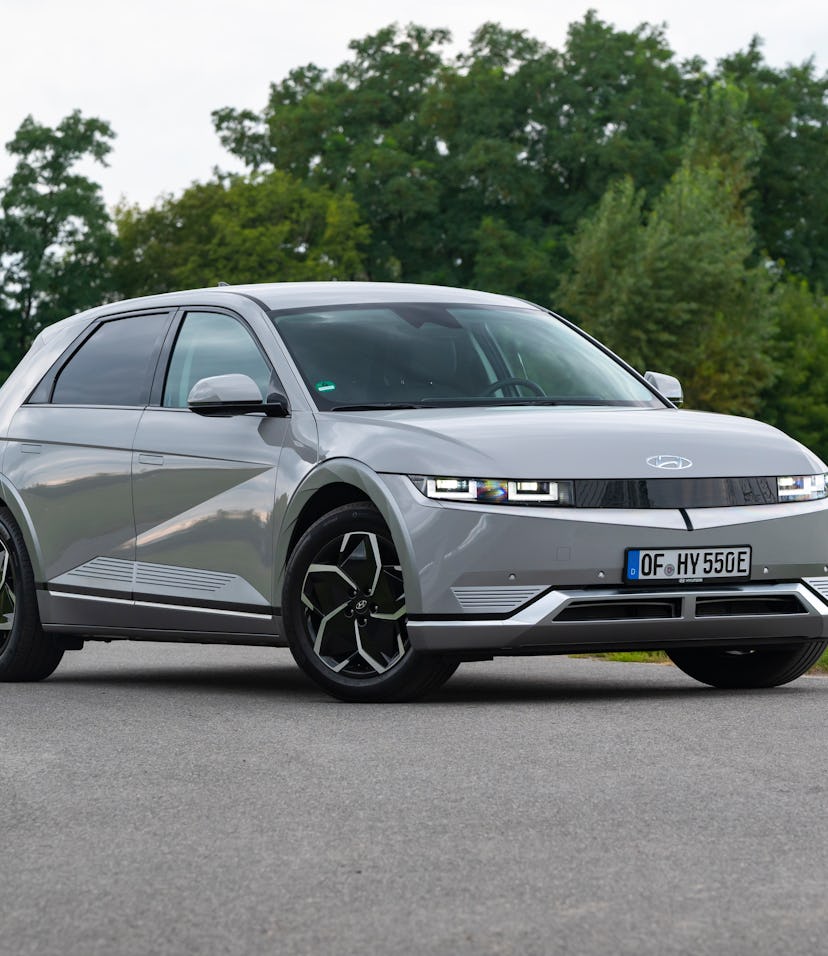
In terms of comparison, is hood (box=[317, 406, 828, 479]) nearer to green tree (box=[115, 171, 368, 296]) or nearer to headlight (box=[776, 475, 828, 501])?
headlight (box=[776, 475, 828, 501])

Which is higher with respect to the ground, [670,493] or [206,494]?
[670,493]

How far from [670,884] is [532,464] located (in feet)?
11.1

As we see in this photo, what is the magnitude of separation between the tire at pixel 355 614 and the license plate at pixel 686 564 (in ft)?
2.67

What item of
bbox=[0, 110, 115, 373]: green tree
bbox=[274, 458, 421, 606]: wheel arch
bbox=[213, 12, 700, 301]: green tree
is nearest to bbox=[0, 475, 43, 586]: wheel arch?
bbox=[274, 458, 421, 606]: wheel arch

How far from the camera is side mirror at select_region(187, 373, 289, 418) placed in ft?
28.0

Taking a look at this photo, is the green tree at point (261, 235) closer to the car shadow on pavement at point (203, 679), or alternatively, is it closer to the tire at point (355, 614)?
the car shadow on pavement at point (203, 679)

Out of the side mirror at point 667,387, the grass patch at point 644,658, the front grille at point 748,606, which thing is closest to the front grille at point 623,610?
the front grille at point 748,606

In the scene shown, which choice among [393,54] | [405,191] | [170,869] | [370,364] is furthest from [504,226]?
[170,869]

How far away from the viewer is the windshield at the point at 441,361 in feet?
28.8

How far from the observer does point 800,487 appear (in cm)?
826

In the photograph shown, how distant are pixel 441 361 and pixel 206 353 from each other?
1169 millimetres

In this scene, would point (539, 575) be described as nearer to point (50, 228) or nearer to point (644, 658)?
point (644, 658)

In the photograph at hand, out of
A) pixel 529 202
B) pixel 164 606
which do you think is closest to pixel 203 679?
pixel 164 606

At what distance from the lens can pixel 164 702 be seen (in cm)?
871
